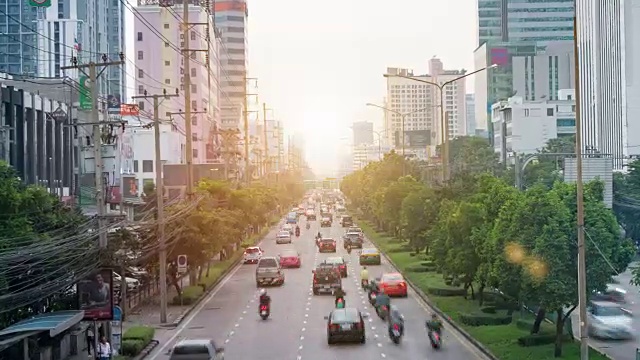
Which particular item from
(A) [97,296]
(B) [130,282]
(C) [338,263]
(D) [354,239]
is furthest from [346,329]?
(D) [354,239]

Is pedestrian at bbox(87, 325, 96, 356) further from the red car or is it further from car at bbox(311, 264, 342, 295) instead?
the red car

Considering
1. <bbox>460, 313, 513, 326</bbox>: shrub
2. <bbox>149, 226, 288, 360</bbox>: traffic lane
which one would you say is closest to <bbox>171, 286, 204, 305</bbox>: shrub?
<bbox>149, 226, 288, 360</bbox>: traffic lane

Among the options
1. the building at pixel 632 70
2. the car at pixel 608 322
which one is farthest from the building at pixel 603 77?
the car at pixel 608 322

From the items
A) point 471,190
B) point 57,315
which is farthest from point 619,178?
point 57,315

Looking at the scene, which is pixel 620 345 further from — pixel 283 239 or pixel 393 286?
pixel 283 239

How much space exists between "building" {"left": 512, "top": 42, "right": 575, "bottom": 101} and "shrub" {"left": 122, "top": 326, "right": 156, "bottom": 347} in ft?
454

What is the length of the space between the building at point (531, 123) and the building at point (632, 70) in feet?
48.6

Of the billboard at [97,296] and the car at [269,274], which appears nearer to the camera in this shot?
the billboard at [97,296]

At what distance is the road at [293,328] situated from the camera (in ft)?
88.7

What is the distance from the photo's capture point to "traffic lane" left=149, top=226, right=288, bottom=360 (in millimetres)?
31250

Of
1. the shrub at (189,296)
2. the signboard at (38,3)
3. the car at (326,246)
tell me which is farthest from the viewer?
the car at (326,246)

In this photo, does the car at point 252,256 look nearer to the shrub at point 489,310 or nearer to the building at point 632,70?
the shrub at point 489,310

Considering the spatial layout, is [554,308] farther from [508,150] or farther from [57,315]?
[508,150]

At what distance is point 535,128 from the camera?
119 metres
